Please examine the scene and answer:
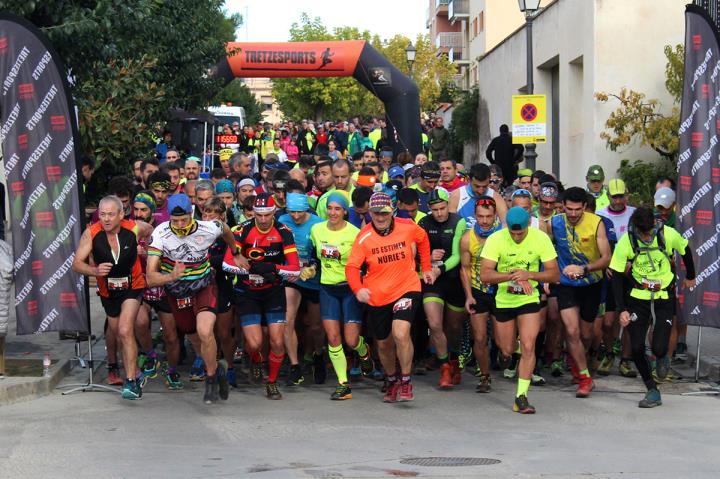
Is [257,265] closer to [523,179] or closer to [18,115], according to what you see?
[18,115]

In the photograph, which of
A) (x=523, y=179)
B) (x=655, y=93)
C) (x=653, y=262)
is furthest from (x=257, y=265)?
(x=655, y=93)

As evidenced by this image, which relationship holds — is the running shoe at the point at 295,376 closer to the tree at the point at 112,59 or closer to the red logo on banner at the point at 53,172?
the red logo on banner at the point at 53,172

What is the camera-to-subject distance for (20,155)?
11.9 metres

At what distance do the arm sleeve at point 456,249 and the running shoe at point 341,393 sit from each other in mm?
1520

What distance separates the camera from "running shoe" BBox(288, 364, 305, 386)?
1238 cm

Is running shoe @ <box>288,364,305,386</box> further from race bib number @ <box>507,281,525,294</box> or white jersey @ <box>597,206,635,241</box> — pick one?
white jersey @ <box>597,206,635,241</box>

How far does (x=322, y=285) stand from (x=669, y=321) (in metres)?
3.24

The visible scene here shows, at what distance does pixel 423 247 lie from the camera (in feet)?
37.7

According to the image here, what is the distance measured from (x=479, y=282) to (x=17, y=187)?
4.48 meters

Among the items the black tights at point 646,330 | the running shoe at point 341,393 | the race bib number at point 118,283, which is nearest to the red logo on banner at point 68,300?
the race bib number at point 118,283

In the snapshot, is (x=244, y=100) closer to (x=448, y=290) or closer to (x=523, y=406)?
(x=448, y=290)

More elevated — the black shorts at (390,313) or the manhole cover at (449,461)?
the black shorts at (390,313)

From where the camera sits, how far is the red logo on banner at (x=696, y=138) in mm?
12328

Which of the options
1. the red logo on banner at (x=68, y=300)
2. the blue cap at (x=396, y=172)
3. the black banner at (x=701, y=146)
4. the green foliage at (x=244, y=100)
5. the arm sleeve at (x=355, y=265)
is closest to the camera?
the arm sleeve at (x=355, y=265)
